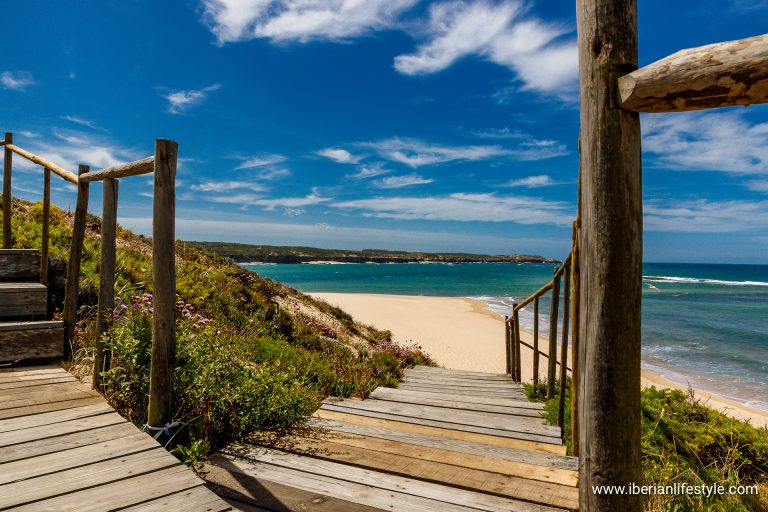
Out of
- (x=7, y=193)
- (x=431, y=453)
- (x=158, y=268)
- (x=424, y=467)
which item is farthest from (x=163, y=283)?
(x=7, y=193)

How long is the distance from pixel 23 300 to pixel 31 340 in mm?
854

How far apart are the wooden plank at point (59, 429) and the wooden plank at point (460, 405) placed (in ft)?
10.5

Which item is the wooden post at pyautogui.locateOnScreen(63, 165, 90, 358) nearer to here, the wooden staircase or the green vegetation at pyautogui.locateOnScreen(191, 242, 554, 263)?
the wooden staircase

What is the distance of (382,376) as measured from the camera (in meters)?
6.84

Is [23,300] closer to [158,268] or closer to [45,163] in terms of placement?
[45,163]

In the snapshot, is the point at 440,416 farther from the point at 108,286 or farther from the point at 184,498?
the point at 108,286

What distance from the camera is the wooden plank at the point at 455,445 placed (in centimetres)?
343

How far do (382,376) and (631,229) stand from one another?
209 inches

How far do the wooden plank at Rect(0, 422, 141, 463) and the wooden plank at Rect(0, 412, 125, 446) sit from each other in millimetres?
55

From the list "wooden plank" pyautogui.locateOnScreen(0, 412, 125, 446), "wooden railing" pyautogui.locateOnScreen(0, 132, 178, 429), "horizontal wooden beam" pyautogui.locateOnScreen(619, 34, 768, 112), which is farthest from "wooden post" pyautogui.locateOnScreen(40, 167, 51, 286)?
"horizontal wooden beam" pyautogui.locateOnScreen(619, 34, 768, 112)

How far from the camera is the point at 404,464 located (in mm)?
3359

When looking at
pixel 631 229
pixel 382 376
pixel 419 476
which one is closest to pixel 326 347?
pixel 382 376

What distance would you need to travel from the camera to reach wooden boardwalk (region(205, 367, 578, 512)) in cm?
281

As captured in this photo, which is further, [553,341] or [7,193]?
[7,193]
